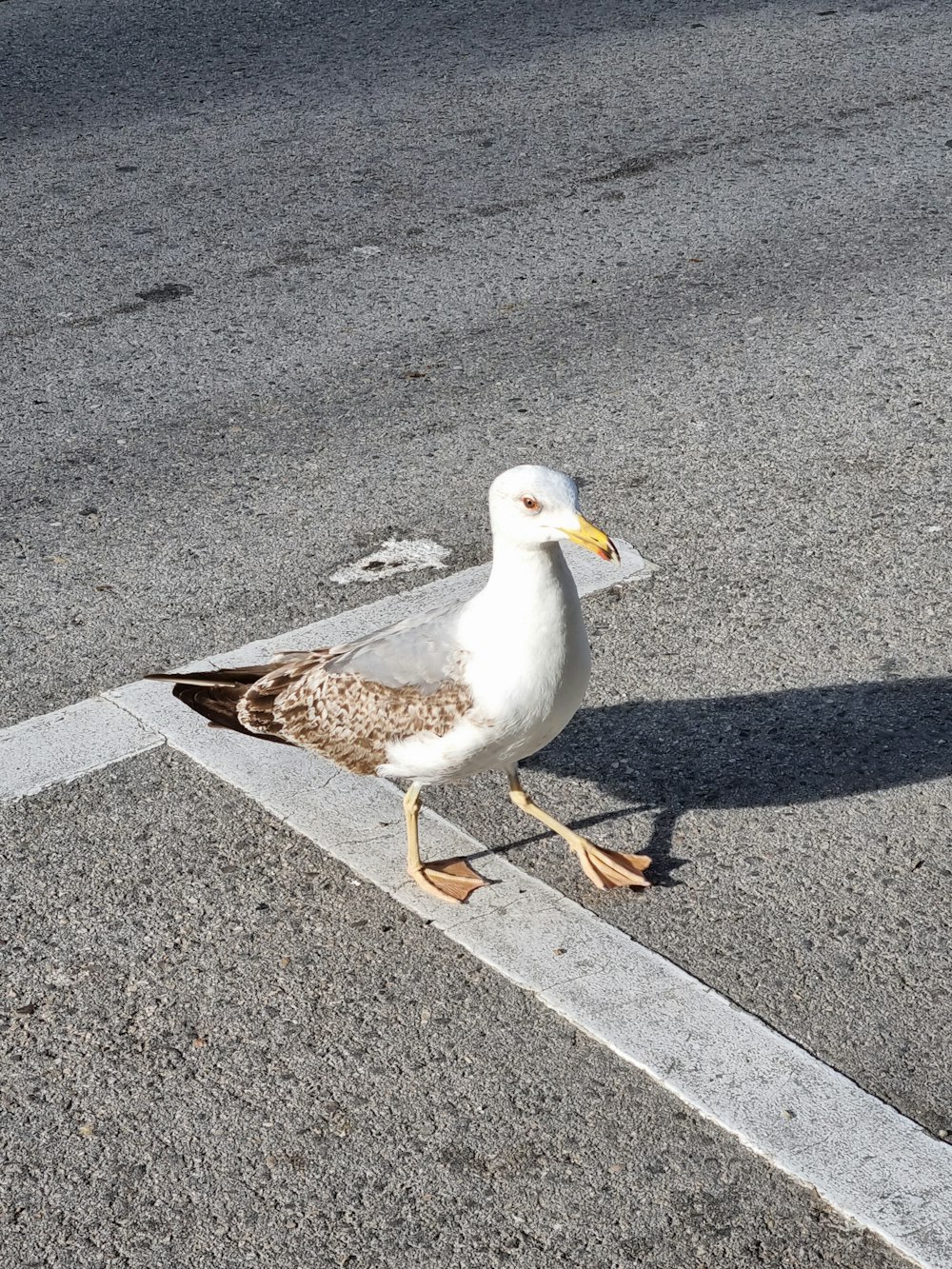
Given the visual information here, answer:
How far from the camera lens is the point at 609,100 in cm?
998

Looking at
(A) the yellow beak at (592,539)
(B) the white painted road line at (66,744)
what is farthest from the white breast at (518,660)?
(B) the white painted road line at (66,744)

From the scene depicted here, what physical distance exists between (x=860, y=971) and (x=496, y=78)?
27.0 ft

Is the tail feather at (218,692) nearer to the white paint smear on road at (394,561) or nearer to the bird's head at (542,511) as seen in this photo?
the bird's head at (542,511)

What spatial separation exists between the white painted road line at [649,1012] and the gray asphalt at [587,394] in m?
0.10

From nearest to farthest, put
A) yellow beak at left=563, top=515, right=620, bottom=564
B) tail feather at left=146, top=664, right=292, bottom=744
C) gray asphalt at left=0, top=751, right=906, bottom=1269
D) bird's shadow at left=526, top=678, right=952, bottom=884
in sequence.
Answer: gray asphalt at left=0, top=751, right=906, bottom=1269
yellow beak at left=563, top=515, right=620, bottom=564
tail feather at left=146, top=664, right=292, bottom=744
bird's shadow at left=526, top=678, right=952, bottom=884

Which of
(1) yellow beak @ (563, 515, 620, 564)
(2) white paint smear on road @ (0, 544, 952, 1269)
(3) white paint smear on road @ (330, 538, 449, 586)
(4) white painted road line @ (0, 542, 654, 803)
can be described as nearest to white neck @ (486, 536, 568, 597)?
(1) yellow beak @ (563, 515, 620, 564)

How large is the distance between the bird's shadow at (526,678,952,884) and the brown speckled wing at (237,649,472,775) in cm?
65

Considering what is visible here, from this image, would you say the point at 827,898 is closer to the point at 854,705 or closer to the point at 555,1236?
the point at 854,705

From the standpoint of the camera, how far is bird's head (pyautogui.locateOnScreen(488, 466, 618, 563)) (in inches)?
137

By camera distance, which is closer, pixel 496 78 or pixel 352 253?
pixel 352 253

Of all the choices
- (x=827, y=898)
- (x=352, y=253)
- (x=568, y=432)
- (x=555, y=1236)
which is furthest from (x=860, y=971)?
(x=352, y=253)

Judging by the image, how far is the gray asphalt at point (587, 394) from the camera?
4094mm

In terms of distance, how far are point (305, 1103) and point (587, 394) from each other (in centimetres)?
391

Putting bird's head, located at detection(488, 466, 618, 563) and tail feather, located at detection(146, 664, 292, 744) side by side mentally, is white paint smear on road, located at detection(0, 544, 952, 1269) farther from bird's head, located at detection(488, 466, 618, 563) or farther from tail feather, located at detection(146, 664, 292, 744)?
bird's head, located at detection(488, 466, 618, 563)
